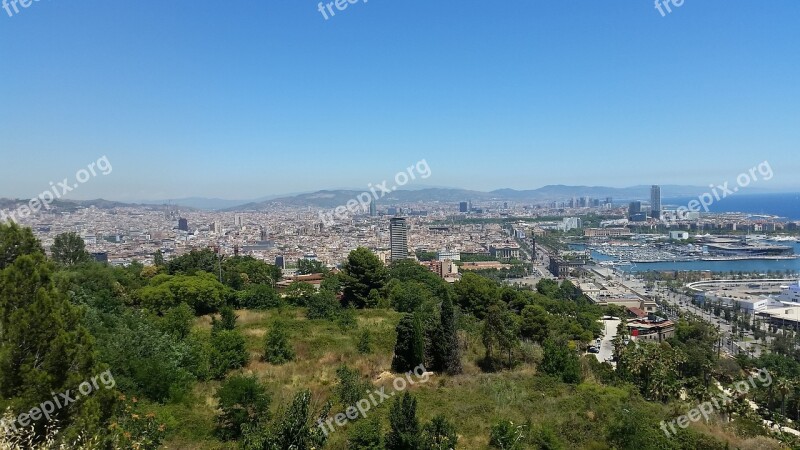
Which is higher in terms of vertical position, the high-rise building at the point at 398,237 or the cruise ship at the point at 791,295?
the high-rise building at the point at 398,237

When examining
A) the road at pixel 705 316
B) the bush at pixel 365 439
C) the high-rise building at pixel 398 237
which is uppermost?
the bush at pixel 365 439

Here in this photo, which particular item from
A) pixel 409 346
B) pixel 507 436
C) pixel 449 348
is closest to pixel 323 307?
pixel 409 346

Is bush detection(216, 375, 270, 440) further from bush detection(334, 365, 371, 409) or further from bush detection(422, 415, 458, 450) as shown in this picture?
bush detection(422, 415, 458, 450)

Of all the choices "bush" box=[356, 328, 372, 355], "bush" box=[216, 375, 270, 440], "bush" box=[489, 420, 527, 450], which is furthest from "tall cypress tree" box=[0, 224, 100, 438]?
"bush" box=[356, 328, 372, 355]

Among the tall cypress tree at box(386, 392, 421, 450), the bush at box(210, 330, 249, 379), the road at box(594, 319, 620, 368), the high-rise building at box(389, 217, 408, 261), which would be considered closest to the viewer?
the tall cypress tree at box(386, 392, 421, 450)

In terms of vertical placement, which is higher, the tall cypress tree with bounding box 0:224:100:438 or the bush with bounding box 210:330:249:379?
the tall cypress tree with bounding box 0:224:100:438

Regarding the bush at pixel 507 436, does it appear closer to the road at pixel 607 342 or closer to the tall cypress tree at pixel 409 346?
the tall cypress tree at pixel 409 346

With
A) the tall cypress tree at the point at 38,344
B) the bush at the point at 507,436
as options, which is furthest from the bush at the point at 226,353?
the bush at the point at 507,436

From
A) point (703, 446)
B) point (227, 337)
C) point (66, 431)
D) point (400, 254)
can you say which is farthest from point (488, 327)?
point (400, 254)

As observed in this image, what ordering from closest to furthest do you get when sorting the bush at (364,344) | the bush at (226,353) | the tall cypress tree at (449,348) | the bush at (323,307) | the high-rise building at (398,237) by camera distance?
1. the bush at (226,353)
2. the tall cypress tree at (449,348)
3. the bush at (364,344)
4. the bush at (323,307)
5. the high-rise building at (398,237)

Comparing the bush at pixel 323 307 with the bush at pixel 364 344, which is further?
the bush at pixel 323 307

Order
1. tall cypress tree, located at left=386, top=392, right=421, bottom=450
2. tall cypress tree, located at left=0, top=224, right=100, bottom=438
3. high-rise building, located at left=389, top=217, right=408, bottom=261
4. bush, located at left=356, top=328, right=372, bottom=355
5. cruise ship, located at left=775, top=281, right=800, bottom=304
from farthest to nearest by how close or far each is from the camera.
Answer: high-rise building, located at left=389, top=217, right=408, bottom=261 → cruise ship, located at left=775, top=281, right=800, bottom=304 → bush, located at left=356, top=328, right=372, bottom=355 → tall cypress tree, located at left=386, top=392, right=421, bottom=450 → tall cypress tree, located at left=0, top=224, right=100, bottom=438

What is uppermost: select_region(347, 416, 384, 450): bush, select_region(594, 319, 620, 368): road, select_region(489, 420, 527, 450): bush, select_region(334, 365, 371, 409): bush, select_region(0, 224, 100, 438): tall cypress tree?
select_region(0, 224, 100, 438): tall cypress tree
